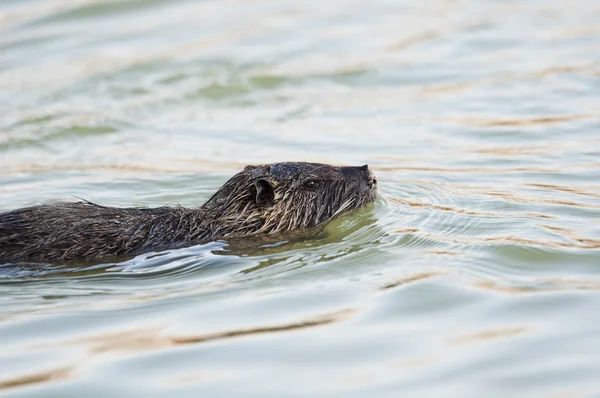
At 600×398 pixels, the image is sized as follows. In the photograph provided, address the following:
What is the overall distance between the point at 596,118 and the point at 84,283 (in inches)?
214

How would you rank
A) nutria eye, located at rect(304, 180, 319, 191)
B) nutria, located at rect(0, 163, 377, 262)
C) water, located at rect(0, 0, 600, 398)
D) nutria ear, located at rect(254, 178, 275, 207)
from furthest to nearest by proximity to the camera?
nutria eye, located at rect(304, 180, 319, 191)
nutria ear, located at rect(254, 178, 275, 207)
nutria, located at rect(0, 163, 377, 262)
water, located at rect(0, 0, 600, 398)

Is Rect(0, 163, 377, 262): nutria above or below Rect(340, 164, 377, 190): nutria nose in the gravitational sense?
below

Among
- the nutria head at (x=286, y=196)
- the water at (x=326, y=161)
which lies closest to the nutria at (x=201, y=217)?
the nutria head at (x=286, y=196)

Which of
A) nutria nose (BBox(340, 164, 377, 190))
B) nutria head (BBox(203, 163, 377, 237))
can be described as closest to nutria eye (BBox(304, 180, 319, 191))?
nutria head (BBox(203, 163, 377, 237))

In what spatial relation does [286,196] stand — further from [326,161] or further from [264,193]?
[326,161]

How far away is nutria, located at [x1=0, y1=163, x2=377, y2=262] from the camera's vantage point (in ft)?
19.8

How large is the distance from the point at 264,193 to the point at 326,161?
225 cm

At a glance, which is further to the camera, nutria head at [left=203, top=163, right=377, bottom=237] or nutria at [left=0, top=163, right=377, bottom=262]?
nutria head at [left=203, top=163, right=377, bottom=237]

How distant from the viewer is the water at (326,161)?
176 inches

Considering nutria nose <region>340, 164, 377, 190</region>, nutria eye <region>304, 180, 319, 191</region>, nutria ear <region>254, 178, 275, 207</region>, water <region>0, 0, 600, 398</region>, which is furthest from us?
nutria nose <region>340, 164, 377, 190</region>

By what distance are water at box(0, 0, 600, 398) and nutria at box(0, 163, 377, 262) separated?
0.15 metres

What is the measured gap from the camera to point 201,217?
21.9 ft

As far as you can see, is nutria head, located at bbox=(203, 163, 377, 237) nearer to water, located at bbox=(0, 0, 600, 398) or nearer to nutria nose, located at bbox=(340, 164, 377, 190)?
nutria nose, located at bbox=(340, 164, 377, 190)

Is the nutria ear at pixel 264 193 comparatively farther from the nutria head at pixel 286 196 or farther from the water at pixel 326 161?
the water at pixel 326 161
